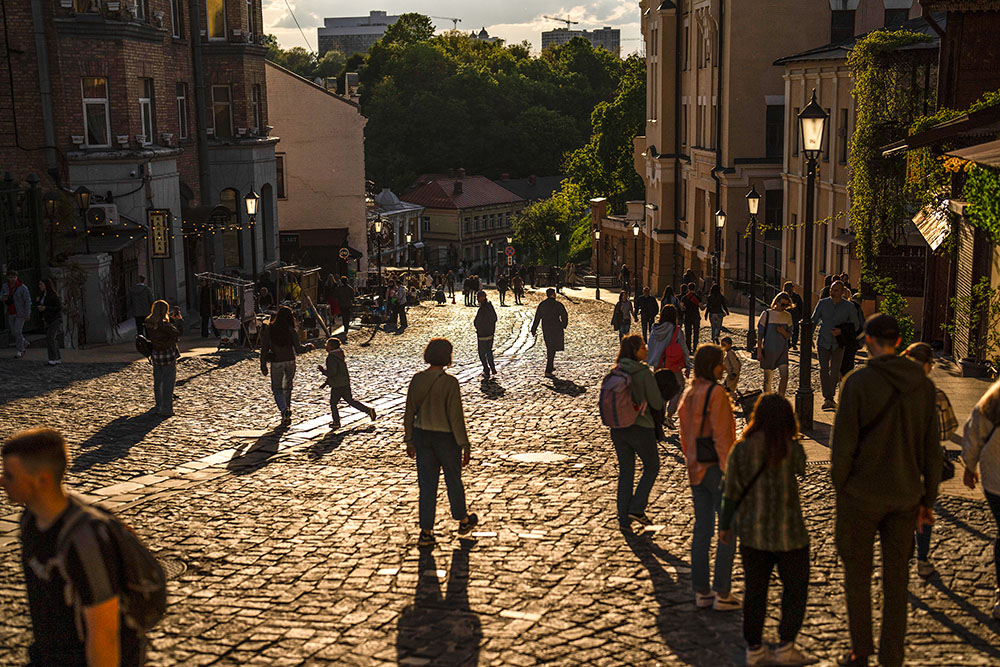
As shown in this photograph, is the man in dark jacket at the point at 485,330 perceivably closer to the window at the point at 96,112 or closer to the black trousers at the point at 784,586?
the window at the point at 96,112

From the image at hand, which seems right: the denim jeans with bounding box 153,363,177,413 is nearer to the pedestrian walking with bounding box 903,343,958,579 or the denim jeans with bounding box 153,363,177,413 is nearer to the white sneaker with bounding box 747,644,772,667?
the pedestrian walking with bounding box 903,343,958,579

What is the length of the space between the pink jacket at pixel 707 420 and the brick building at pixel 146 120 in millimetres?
20395

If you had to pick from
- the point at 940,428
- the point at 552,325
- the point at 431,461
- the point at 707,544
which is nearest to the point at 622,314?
the point at 552,325

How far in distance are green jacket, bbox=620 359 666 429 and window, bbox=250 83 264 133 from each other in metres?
30.8

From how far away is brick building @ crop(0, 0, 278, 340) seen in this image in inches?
1084

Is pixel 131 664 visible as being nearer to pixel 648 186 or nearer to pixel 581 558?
pixel 581 558

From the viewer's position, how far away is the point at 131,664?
514 centimetres

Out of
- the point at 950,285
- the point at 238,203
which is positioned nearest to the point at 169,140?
the point at 238,203

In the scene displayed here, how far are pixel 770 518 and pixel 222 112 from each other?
110 feet

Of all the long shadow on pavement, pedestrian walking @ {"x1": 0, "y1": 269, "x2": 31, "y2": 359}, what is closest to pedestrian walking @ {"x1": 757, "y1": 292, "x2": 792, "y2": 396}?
the long shadow on pavement

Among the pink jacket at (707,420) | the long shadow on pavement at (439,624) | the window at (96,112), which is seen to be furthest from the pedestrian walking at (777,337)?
the window at (96,112)

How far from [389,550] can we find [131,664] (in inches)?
176

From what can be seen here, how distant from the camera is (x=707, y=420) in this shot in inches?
314

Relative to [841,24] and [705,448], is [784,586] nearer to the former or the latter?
[705,448]
